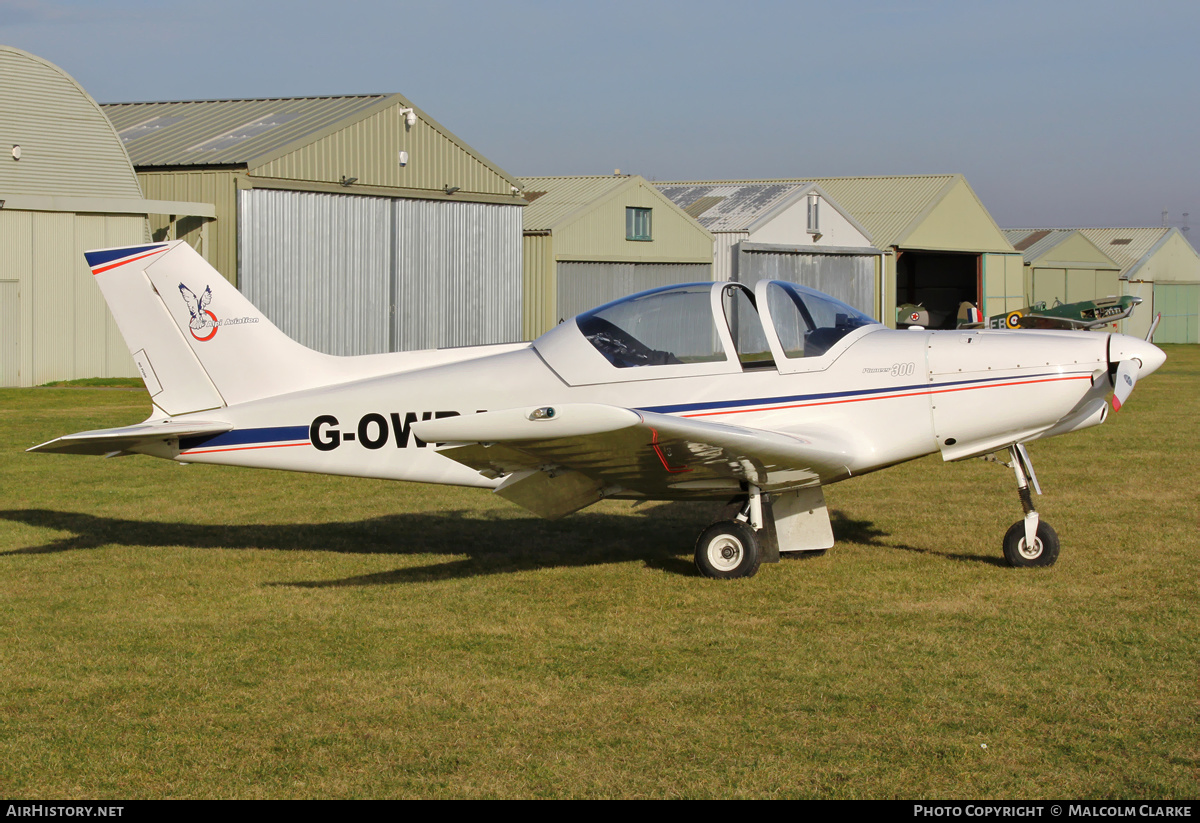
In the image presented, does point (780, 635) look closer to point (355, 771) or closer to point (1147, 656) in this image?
point (1147, 656)

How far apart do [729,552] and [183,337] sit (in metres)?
4.06

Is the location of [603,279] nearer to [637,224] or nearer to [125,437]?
[637,224]

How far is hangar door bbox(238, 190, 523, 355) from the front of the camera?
84.0ft

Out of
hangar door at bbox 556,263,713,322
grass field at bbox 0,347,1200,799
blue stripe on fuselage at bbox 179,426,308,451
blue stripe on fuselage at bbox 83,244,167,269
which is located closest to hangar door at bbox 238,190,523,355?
hangar door at bbox 556,263,713,322

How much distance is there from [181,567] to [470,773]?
4405 millimetres

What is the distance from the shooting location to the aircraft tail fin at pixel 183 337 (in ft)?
26.5

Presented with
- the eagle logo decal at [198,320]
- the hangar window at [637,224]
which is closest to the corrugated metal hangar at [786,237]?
the hangar window at [637,224]

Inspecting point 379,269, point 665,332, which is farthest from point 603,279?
point 665,332

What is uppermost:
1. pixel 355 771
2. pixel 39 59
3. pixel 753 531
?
pixel 39 59

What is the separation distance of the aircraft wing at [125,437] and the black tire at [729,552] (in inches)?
133

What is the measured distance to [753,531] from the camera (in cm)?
745

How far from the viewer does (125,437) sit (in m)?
7.44

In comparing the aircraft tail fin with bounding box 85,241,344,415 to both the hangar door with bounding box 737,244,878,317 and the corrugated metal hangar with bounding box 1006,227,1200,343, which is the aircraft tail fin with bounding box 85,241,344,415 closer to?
the hangar door with bounding box 737,244,878,317

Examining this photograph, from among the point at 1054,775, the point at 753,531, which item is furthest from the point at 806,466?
the point at 1054,775
